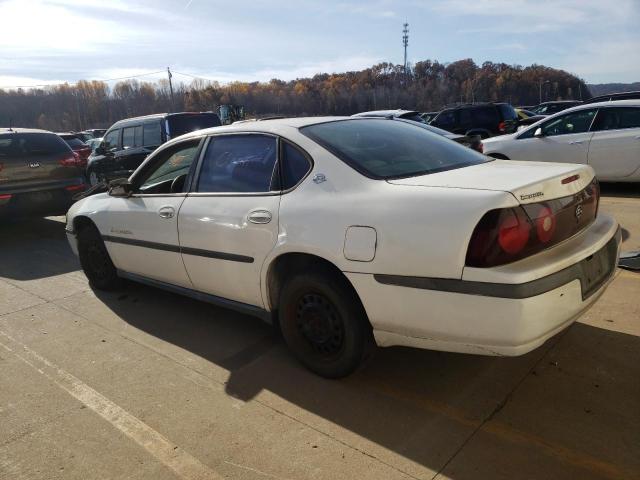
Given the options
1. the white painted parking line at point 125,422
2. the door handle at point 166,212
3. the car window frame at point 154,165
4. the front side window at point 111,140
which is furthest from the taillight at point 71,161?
the door handle at point 166,212

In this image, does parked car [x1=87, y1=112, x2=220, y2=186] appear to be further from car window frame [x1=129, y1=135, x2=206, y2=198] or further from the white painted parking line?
the white painted parking line

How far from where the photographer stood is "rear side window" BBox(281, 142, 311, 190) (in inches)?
121

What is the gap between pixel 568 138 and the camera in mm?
8227

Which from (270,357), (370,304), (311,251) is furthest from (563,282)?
(270,357)

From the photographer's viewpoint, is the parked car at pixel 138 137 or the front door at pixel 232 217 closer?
the front door at pixel 232 217

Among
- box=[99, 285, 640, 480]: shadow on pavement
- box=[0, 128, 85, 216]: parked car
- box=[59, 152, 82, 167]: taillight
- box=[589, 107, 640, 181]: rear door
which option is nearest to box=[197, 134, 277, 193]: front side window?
box=[99, 285, 640, 480]: shadow on pavement

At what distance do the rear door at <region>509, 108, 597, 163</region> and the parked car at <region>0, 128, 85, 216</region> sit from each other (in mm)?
7321

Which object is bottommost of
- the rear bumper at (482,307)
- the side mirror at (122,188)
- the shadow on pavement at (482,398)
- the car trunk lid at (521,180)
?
the shadow on pavement at (482,398)

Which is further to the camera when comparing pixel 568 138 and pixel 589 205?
pixel 568 138

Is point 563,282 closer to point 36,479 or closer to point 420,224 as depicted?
point 420,224

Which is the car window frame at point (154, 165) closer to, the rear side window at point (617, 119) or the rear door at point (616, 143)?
the rear door at point (616, 143)

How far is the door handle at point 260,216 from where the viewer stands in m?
3.10

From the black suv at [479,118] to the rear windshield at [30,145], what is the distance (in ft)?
36.2

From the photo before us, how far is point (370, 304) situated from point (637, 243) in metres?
4.02
